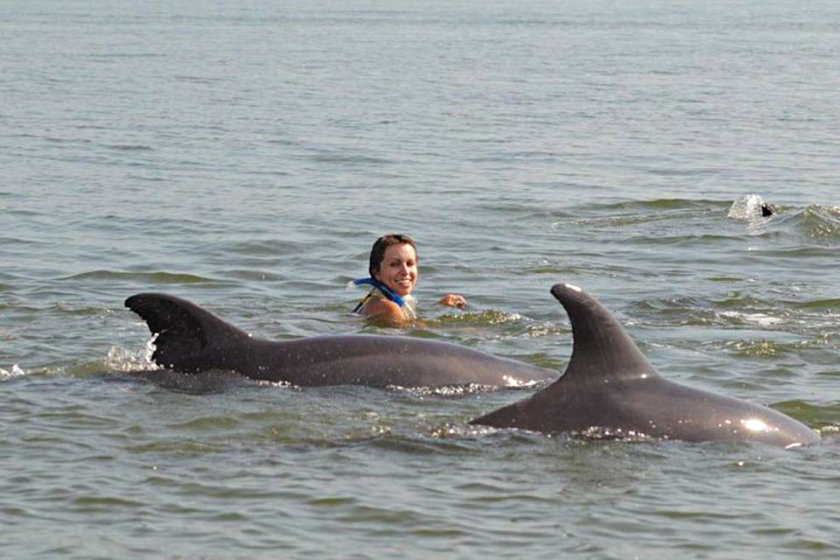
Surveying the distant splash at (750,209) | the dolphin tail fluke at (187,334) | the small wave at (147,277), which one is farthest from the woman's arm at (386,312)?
the distant splash at (750,209)

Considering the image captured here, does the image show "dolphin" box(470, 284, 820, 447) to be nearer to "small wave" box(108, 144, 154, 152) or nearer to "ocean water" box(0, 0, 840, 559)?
"ocean water" box(0, 0, 840, 559)

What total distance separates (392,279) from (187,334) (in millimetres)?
3443

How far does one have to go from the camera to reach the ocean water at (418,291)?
8.98m

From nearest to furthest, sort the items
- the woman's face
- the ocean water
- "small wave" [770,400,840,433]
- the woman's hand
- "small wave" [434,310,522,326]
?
1. the ocean water
2. "small wave" [770,400,840,433]
3. the woman's face
4. "small wave" [434,310,522,326]
5. the woman's hand

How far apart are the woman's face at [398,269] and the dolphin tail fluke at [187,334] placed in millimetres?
3219

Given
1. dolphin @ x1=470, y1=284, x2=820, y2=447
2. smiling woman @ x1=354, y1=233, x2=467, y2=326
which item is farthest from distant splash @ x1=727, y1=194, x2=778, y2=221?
dolphin @ x1=470, y1=284, x2=820, y2=447

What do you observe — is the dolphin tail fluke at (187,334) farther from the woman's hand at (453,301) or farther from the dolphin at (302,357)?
the woman's hand at (453,301)

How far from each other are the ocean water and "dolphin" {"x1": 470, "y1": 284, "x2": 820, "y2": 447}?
0.37ft

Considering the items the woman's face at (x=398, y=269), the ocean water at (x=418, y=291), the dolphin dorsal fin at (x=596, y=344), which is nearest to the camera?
the ocean water at (x=418, y=291)

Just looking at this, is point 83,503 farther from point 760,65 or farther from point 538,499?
point 760,65

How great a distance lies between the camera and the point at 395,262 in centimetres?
1434

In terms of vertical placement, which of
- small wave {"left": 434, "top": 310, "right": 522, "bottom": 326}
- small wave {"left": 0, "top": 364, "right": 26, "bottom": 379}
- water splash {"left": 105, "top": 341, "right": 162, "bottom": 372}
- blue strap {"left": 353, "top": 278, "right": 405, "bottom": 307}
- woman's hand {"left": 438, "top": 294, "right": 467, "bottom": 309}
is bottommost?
small wave {"left": 0, "top": 364, "right": 26, "bottom": 379}

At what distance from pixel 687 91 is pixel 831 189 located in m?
17.4

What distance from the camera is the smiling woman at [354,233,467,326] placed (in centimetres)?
1436
